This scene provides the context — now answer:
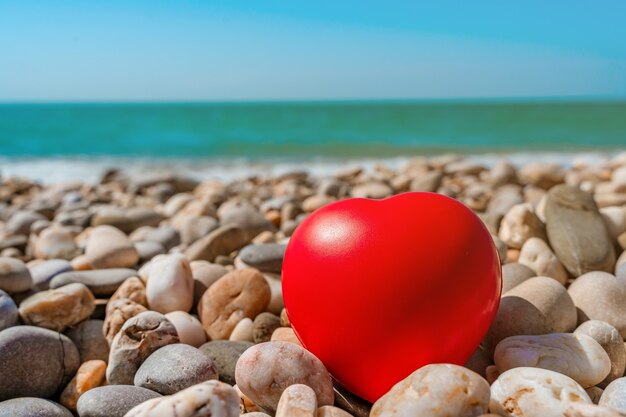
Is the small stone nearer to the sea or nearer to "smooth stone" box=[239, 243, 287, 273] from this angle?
"smooth stone" box=[239, 243, 287, 273]

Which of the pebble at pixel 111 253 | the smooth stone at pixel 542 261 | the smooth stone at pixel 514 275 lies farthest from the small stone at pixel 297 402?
the pebble at pixel 111 253

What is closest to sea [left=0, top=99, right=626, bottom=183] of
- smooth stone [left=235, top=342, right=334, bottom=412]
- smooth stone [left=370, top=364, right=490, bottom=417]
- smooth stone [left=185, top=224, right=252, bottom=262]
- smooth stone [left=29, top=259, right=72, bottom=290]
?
smooth stone [left=185, top=224, right=252, bottom=262]

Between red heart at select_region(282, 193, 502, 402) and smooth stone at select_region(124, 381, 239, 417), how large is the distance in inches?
16.6

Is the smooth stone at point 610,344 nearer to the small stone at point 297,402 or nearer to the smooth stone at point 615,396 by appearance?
the smooth stone at point 615,396

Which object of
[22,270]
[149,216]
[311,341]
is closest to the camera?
[311,341]

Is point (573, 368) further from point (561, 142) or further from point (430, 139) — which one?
point (430, 139)

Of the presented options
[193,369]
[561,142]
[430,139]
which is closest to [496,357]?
[193,369]

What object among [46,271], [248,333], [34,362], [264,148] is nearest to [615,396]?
[248,333]

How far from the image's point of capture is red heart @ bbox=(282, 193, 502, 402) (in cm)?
167

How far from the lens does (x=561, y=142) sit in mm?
16547

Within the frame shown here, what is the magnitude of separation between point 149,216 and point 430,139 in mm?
15656

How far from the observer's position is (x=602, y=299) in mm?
2375

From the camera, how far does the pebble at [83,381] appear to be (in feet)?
7.09

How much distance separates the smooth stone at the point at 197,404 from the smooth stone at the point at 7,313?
1.18 m
